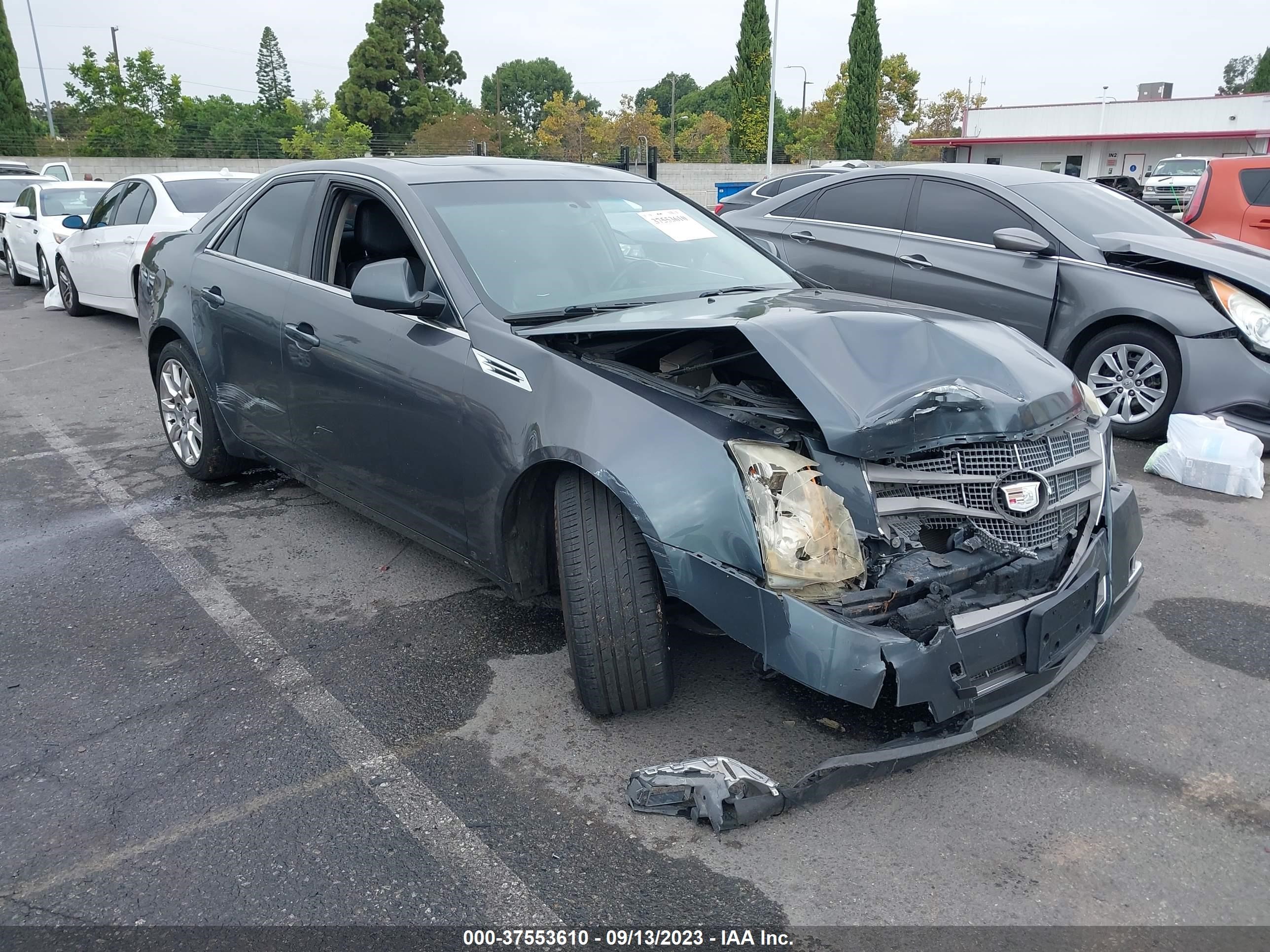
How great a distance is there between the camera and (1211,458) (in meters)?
5.25

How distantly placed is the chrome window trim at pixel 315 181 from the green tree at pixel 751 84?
45.1 metres

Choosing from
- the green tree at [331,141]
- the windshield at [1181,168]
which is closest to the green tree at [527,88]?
the green tree at [331,141]

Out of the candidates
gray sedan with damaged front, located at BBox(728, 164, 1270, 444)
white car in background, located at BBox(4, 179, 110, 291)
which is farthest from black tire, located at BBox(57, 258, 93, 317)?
gray sedan with damaged front, located at BBox(728, 164, 1270, 444)

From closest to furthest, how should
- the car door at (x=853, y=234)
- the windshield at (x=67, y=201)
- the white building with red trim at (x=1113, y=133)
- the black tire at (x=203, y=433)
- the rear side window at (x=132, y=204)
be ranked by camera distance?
the black tire at (x=203, y=433) < the car door at (x=853, y=234) < the rear side window at (x=132, y=204) < the windshield at (x=67, y=201) < the white building with red trim at (x=1113, y=133)

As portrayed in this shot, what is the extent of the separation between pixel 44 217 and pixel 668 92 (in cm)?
11567

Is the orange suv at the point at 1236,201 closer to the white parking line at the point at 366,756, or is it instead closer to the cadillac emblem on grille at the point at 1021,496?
the cadillac emblem on grille at the point at 1021,496

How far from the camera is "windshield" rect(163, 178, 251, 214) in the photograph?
9.26m

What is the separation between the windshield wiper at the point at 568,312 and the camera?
332 centimetres

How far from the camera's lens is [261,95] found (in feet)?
302

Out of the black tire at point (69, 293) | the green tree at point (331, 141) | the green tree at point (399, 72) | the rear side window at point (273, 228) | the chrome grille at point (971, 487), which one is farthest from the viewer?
the green tree at point (399, 72)

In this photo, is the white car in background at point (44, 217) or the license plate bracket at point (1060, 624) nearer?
the license plate bracket at point (1060, 624)

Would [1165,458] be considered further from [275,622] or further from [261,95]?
[261,95]

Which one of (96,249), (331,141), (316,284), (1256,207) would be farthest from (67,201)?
(331,141)

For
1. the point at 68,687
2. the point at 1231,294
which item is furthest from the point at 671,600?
the point at 1231,294
